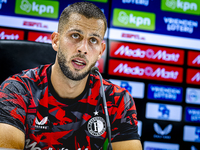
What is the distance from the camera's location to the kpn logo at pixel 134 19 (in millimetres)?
2111

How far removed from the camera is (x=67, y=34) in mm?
947

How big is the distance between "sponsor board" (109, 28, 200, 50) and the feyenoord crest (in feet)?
4.23

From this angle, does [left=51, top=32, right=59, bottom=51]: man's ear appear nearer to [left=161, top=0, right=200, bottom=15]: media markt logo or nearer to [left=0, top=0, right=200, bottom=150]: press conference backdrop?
[left=0, top=0, right=200, bottom=150]: press conference backdrop

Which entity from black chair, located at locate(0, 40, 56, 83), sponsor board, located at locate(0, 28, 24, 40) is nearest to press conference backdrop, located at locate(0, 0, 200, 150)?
sponsor board, located at locate(0, 28, 24, 40)

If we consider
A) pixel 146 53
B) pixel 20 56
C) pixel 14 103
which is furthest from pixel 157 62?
pixel 14 103

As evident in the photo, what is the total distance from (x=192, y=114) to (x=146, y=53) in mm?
866

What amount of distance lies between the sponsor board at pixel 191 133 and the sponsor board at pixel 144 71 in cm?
53

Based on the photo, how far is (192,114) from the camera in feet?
7.25

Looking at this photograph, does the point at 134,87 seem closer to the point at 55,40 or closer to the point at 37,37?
the point at 37,37

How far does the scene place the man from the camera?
0.87 meters

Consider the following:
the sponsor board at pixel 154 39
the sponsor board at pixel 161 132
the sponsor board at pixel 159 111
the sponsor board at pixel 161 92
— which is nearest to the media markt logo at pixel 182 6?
the sponsor board at pixel 154 39

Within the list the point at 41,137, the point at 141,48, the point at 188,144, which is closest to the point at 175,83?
the point at 141,48

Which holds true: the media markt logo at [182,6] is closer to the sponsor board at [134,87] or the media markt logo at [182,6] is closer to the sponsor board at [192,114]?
the sponsor board at [134,87]

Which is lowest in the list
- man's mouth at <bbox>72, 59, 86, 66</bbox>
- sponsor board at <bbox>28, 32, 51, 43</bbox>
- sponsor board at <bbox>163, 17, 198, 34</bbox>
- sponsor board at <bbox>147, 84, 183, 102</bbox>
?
sponsor board at <bbox>147, 84, 183, 102</bbox>
